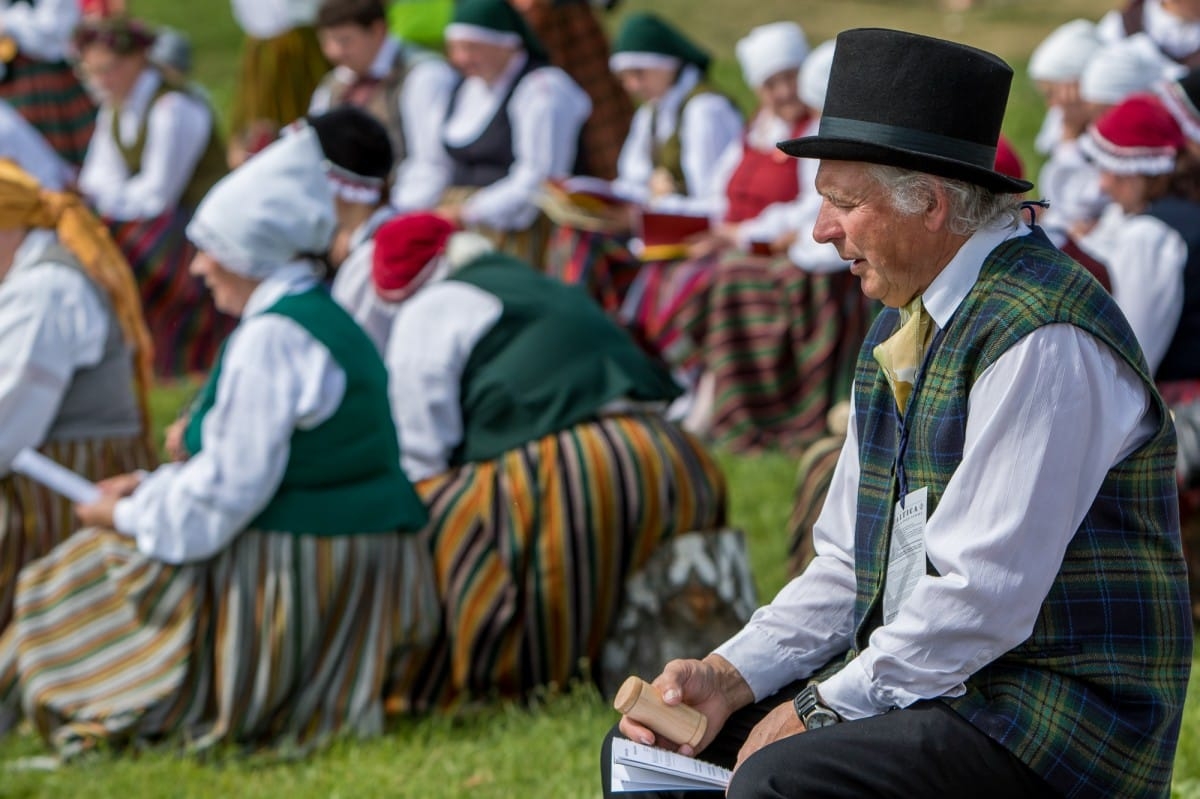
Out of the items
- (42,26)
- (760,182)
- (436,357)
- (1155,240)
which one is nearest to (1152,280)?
(1155,240)

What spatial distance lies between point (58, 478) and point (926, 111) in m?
2.90

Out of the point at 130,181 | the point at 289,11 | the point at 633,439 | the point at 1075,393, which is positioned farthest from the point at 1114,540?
the point at 289,11

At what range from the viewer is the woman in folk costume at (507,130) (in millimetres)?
8344

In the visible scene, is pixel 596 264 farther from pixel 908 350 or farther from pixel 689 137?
pixel 908 350

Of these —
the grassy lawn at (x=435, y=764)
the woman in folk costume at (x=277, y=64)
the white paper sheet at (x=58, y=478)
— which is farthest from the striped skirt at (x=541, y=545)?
the woman in folk costume at (x=277, y=64)

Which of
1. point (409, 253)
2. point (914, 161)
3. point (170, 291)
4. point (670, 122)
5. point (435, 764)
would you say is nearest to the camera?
point (914, 161)

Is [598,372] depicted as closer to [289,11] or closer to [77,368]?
[77,368]

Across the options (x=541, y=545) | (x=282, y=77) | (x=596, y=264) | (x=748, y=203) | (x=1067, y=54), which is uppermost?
(x=282, y=77)

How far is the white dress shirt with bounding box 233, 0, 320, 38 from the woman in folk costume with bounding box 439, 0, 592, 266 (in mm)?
2849

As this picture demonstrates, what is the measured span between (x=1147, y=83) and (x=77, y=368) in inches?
171

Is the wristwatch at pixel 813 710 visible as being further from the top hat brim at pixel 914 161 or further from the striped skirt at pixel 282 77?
the striped skirt at pixel 282 77

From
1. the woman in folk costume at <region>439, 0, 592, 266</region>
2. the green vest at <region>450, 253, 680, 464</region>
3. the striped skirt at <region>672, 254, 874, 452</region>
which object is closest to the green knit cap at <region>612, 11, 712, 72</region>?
the woman in folk costume at <region>439, 0, 592, 266</region>

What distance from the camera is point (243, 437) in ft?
14.3

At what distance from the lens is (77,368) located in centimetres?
507
